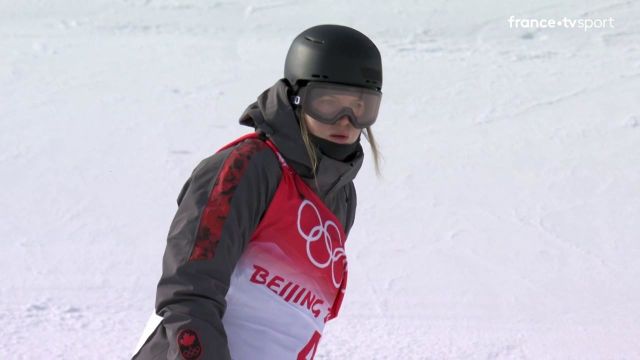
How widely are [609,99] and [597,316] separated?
11.4 feet

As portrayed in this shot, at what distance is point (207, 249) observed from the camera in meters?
1.56

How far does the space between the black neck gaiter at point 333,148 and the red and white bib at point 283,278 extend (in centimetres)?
9

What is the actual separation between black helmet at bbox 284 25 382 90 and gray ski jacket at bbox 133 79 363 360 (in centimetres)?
21

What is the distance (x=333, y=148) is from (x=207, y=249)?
383mm

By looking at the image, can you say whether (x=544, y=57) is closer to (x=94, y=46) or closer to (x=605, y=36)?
(x=605, y=36)

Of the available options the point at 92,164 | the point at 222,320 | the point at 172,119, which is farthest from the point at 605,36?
the point at 222,320

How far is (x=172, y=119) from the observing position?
22.1 feet

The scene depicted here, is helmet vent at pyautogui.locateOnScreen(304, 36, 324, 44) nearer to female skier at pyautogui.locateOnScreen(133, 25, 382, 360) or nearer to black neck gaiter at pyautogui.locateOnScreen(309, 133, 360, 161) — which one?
female skier at pyautogui.locateOnScreen(133, 25, 382, 360)

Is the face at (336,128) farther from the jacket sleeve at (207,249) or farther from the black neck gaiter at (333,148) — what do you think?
the jacket sleeve at (207,249)

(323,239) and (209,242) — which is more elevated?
(209,242)

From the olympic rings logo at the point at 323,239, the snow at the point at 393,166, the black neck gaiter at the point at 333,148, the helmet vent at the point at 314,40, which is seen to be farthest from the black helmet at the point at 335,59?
the snow at the point at 393,166

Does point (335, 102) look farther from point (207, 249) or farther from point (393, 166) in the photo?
point (393, 166)

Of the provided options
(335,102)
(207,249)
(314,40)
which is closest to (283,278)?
(207,249)

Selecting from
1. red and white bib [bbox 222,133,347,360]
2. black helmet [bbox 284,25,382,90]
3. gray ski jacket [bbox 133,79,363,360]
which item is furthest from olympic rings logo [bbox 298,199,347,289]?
black helmet [bbox 284,25,382,90]
